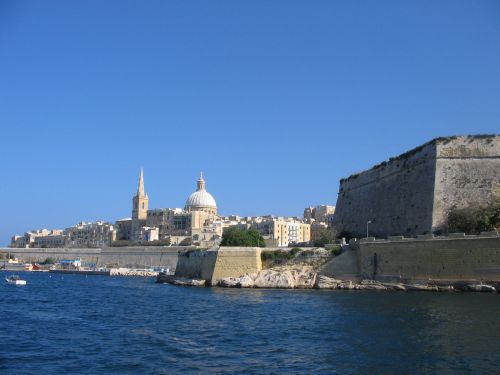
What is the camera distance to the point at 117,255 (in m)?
70.8

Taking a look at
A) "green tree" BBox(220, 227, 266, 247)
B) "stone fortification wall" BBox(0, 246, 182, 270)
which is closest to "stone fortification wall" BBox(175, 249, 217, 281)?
"green tree" BBox(220, 227, 266, 247)

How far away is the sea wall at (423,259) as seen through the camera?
80.0 feet

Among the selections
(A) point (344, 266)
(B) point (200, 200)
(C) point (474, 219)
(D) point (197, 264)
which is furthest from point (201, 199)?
(C) point (474, 219)

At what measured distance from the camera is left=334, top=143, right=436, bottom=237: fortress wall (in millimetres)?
31125

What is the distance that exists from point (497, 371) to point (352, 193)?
30357 mm

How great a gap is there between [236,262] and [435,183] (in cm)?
1099

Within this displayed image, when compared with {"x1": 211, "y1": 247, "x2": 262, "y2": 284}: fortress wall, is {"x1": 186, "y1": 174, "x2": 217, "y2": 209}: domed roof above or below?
above

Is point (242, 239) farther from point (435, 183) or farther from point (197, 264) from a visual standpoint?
point (435, 183)

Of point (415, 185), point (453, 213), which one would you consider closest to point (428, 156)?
point (415, 185)

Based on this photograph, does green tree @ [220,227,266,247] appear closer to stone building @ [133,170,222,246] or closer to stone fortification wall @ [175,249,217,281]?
stone fortification wall @ [175,249,217,281]

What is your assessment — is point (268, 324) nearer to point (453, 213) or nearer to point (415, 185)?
point (453, 213)

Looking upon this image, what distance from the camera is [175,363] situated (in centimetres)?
1182

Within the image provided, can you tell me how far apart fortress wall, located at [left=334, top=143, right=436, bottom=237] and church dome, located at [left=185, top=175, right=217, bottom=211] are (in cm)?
4822

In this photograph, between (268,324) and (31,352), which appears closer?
(31,352)
